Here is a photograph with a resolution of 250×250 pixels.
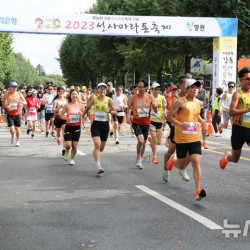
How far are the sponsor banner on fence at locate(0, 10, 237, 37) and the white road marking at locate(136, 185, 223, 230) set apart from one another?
16942 millimetres

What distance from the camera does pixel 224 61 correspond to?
24.2 meters

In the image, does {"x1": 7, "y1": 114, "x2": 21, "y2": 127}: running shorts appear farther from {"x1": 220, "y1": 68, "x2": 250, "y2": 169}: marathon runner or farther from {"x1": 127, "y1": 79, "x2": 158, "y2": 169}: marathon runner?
{"x1": 220, "y1": 68, "x2": 250, "y2": 169}: marathon runner

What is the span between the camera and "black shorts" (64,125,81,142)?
10.8m

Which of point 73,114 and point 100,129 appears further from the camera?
point 73,114

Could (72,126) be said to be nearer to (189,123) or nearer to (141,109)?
(141,109)

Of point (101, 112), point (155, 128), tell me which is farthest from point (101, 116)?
point (155, 128)

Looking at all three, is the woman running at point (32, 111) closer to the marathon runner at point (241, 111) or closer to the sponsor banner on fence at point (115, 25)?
the sponsor banner on fence at point (115, 25)

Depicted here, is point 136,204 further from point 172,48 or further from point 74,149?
point 172,48

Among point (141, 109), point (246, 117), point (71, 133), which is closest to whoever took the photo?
point (246, 117)

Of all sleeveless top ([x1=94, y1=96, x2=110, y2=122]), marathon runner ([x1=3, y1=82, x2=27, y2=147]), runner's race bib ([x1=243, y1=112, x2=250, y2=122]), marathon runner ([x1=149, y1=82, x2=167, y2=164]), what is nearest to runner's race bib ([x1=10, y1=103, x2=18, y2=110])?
marathon runner ([x1=3, y1=82, x2=27, y2=147])

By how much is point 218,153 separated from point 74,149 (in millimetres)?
4158

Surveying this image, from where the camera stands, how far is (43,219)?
574cm

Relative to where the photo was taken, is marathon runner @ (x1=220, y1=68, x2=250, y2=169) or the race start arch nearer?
marathon runner @ (x1=220, y1=68, x2=250, y2=169)

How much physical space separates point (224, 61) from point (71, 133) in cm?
1508
